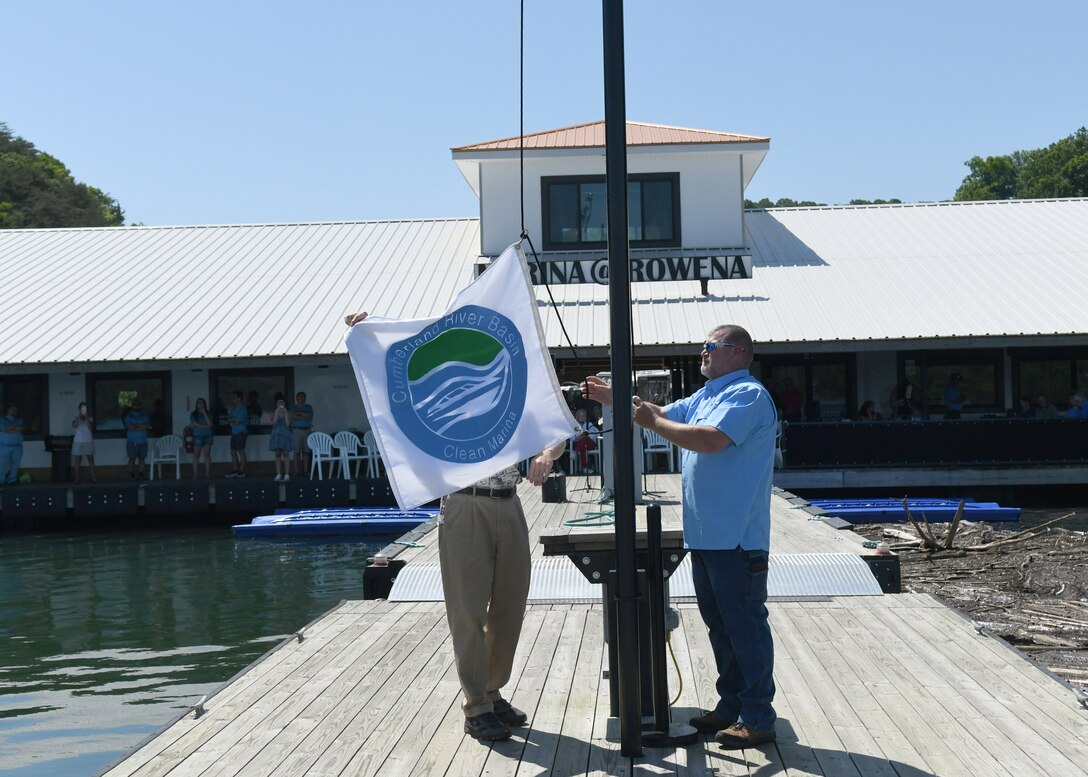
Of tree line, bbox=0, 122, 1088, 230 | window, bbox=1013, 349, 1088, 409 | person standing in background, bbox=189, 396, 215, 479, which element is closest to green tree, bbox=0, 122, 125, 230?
tree line, bbox=0, 122, 1088, 230

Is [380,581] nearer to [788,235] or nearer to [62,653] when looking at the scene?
[62,653]

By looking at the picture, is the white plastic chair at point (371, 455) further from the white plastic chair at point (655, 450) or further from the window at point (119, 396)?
the window at point (119, 396)

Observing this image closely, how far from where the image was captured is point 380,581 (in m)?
9.04

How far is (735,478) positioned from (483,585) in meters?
1.19

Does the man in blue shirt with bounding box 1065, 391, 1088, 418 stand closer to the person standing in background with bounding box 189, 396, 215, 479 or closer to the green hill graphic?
the person standing in background with bounding box 189, 396, 215, 479

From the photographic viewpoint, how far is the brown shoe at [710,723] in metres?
5.13

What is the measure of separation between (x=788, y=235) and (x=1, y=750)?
22.2 m

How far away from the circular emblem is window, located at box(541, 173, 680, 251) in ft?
60.2

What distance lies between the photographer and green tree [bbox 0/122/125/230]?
59625mm

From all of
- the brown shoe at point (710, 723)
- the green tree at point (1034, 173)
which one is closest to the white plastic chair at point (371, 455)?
the brown shoe at point (710, 723)

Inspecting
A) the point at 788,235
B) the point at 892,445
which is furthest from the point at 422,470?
the point at 788,235

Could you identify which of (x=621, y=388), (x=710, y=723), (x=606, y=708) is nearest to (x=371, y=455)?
(x=606, y=708)

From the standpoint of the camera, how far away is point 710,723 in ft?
16.9

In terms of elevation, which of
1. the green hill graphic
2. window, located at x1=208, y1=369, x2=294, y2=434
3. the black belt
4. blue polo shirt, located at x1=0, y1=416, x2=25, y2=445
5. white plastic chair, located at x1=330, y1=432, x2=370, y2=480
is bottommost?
white plastic chair, located at x1=330, y1=432, x2=370, y2=480
